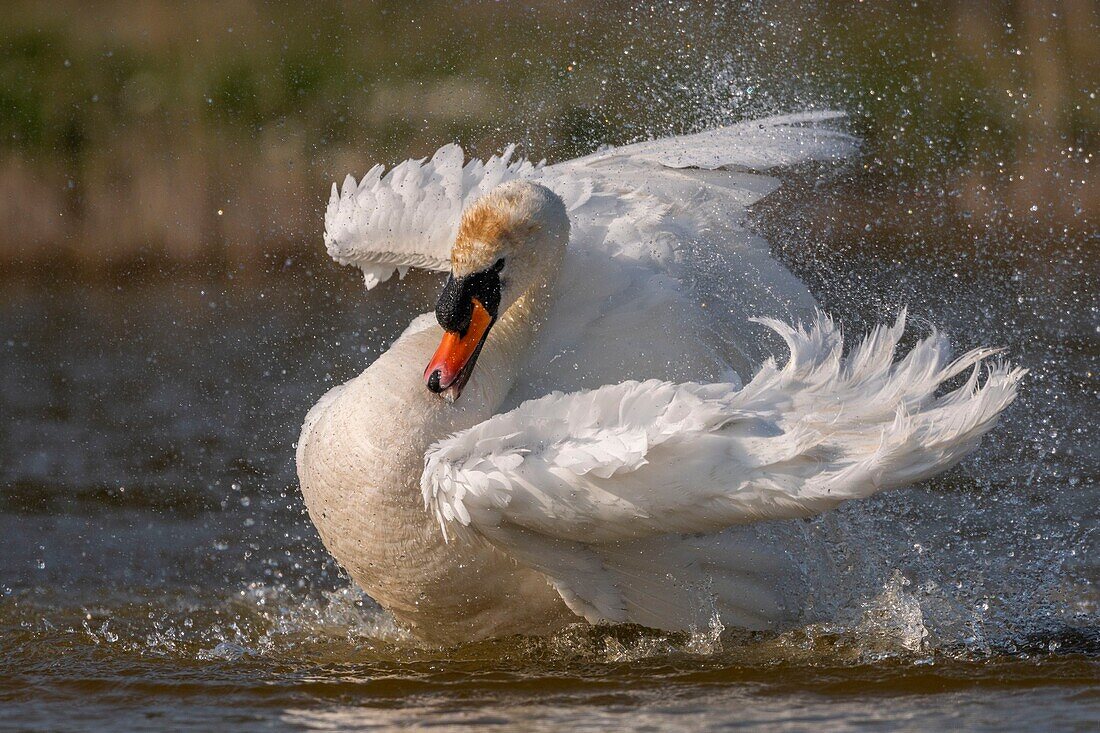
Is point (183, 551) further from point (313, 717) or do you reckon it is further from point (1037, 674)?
point (1037, 674)

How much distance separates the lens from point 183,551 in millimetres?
7156

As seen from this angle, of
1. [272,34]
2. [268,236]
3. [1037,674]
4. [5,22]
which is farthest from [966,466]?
[5,22]

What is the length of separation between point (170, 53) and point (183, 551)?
22.8 feet

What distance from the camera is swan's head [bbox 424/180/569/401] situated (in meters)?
5.14

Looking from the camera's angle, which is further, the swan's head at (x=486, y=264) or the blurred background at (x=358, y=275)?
the blurred background at (x=358, y=275)

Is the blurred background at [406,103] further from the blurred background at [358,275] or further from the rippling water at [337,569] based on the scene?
the rippling water at [337,569]

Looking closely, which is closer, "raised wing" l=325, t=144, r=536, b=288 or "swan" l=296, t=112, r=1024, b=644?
"swan" l=296, t=112, r=1024, b=644

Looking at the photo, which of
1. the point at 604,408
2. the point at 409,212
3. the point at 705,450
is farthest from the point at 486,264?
the point at 705,450

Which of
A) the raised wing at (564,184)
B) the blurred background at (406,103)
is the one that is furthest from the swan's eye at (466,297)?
the blurred background at (406,103)

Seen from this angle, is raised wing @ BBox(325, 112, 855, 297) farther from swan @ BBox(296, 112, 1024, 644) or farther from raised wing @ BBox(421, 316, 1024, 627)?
raised wing @ BBox(421, 316, 1024, 627)

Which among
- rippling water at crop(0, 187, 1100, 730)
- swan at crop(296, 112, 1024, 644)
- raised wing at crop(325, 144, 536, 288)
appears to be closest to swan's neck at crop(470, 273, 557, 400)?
swan at crop(296, 112, 1024, 644)

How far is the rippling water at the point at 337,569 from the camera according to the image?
15.9ft

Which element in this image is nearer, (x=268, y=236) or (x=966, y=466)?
(x=966, y=466)

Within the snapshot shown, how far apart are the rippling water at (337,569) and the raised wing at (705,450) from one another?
57 cm
